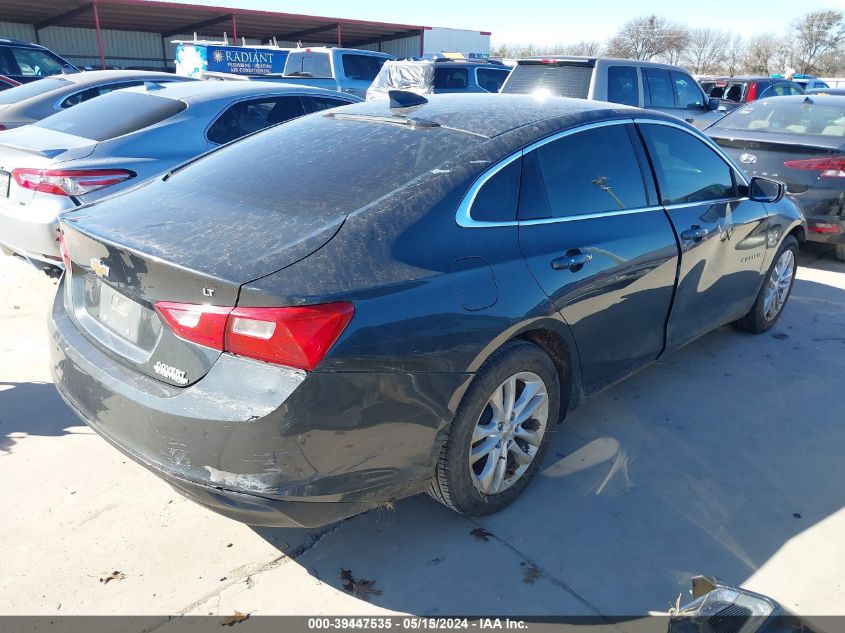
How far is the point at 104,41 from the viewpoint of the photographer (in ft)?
98.5

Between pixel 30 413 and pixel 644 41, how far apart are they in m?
67.1

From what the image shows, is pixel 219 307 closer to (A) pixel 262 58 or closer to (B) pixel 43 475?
(B) pixel 43 475

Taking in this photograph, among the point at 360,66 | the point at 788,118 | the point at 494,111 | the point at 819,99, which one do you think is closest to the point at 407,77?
the point at 360,66

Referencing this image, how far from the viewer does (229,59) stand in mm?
19734

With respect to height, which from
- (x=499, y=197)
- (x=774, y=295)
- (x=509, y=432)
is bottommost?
(x=774, y=295)

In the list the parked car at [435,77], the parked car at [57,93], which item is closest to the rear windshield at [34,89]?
the parked car at [57,93]

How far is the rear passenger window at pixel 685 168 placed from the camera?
148 inches

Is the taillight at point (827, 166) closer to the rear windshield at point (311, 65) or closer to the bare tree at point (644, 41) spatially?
the rear windshield at point (311, 65)

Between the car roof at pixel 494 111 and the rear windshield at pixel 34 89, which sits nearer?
the car roof at pixel 494 111

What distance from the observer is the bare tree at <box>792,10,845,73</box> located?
186 feet

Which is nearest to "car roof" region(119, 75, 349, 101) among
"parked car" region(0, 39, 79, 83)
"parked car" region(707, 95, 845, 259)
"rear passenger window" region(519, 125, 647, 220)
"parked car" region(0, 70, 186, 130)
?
"parked car" region(0, 70, 186, 130)

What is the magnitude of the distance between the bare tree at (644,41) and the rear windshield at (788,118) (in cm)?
5743

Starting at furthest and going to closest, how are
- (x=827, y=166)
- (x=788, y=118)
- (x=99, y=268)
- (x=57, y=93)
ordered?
(x=788, y=118)
(x=57, y=93)
(x=827, y=166)
(x=99, y=268)

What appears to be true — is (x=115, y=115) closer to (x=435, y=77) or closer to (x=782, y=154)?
(x=782, y=154)
